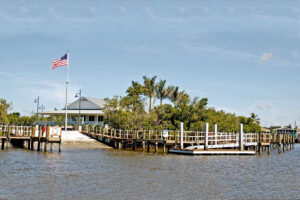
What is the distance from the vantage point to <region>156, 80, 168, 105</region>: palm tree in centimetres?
7438

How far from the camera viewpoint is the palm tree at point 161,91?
74.4m

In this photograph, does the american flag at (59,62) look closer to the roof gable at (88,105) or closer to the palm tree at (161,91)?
the roof gable at (88,105)

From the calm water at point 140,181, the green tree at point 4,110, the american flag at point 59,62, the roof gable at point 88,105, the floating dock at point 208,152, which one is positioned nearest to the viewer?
the calm water at point 140,181

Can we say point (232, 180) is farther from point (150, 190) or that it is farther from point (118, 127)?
point (118, 127)

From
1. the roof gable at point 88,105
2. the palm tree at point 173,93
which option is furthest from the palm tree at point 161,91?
the roof gable at point 88,105

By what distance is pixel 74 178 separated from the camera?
20688 millimetres

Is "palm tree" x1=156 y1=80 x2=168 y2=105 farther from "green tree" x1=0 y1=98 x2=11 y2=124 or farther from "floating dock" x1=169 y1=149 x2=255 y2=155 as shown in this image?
"floating dock" x1=169 y1=149 x2=255 y2=155

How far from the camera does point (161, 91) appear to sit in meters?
74.4

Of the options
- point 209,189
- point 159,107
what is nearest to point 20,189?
point 209,189

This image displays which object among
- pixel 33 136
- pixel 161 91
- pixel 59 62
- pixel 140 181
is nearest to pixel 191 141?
pixel 33 136

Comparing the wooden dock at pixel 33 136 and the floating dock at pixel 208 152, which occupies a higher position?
the wooden dock at pixel 33 136

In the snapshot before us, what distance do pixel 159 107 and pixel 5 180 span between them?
40.3 meters

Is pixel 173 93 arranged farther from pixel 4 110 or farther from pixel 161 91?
pixel 4 110

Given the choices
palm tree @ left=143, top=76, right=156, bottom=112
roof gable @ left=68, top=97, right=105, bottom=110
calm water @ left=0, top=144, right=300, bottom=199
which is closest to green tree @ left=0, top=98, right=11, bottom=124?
roof gable @ left=68, top=97, right=105, bottom=110
